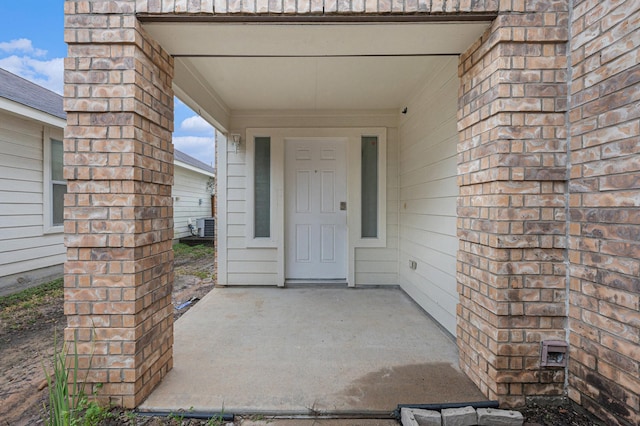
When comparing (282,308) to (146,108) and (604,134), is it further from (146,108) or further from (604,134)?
(604,134)

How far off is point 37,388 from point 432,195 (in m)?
3.38

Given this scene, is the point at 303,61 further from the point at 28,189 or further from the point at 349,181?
the point at 28,189

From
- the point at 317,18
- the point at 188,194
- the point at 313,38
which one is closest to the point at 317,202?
the point at 313,38

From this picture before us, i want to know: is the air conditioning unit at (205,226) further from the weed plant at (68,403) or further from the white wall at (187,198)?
the weed plant at (68,403)

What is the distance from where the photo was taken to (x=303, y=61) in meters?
2.67

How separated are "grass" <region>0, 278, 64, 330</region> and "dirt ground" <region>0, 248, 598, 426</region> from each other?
0.7 inches

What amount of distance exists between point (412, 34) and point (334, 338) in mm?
2349

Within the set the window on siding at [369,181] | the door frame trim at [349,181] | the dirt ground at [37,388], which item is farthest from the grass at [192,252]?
the window on siding at [369,181]

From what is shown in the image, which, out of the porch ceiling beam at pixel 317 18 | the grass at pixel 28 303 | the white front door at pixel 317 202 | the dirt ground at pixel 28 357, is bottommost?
the dirt ground at pixel 28 357

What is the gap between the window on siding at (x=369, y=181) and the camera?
4.17 meters

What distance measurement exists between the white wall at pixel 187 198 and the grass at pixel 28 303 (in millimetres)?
4568

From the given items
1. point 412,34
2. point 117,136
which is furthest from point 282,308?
point 412,34

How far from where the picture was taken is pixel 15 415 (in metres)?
1.61

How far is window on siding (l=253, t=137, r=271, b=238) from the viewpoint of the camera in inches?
164
